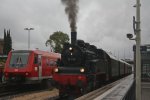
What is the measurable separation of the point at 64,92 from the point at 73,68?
1602mm

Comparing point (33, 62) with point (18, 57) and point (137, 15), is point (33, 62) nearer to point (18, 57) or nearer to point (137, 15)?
point (18, 57)

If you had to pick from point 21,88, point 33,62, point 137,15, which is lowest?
point 21,88

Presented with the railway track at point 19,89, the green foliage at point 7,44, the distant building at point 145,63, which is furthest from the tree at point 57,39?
the railway track at point 19,89

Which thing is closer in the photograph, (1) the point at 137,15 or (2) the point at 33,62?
(1) the point at 137,15

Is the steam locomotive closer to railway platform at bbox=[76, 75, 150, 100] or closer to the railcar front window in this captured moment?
railway platform at bbox=[76, 75, 150, 100]

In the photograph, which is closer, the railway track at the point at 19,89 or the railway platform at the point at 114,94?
the railway platform at the point at 114,94

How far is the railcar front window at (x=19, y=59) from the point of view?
27375 mm

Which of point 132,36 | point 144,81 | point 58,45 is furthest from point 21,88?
point 58,45

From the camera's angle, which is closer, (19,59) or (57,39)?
(19,59)

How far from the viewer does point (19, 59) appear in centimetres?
2764

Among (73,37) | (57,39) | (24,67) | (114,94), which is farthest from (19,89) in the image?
(57,39)

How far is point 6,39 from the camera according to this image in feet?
314

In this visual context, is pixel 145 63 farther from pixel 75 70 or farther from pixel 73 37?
pixel 75 70

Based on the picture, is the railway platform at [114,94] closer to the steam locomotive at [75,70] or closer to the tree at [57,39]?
the steam locomotive at [75,70]
